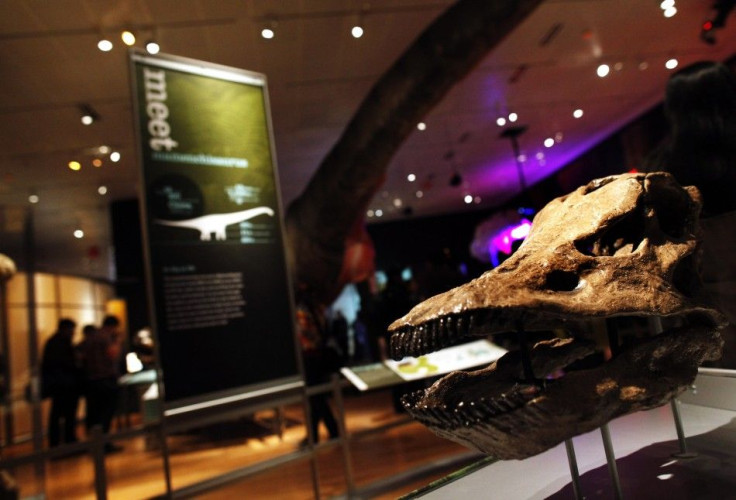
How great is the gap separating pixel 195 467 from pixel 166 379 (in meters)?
2.58

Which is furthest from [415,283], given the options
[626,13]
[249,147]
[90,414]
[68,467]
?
[90,414]

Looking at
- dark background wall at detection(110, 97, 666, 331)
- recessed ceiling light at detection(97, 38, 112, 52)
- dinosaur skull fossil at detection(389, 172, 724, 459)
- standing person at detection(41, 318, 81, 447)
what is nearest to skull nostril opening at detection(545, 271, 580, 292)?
dinosaur skull fossil at detection(389, 172, 724, 459)

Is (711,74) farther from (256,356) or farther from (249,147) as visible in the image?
(256,356)

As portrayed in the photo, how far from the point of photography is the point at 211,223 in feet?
9.39

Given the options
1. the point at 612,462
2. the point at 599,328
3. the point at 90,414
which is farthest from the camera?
the point at 90,414

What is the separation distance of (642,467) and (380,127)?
3.48 metres

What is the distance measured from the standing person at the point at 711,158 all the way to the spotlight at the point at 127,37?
3.88m

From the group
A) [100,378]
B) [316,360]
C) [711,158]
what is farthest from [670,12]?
[100,378]

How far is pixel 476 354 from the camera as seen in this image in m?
3.70

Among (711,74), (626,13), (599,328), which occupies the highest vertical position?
(626,13)

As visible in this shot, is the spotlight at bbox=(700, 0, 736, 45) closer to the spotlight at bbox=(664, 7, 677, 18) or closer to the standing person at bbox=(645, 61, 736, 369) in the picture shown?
the spotlight at bbox=(664, 7, 677, 18)

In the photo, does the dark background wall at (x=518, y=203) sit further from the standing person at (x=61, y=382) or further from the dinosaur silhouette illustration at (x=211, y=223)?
the dinosaur silhouette illustration at (x=211, y=223)

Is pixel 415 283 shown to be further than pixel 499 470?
Yes

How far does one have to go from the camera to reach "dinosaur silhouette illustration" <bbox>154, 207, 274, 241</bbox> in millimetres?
2744
